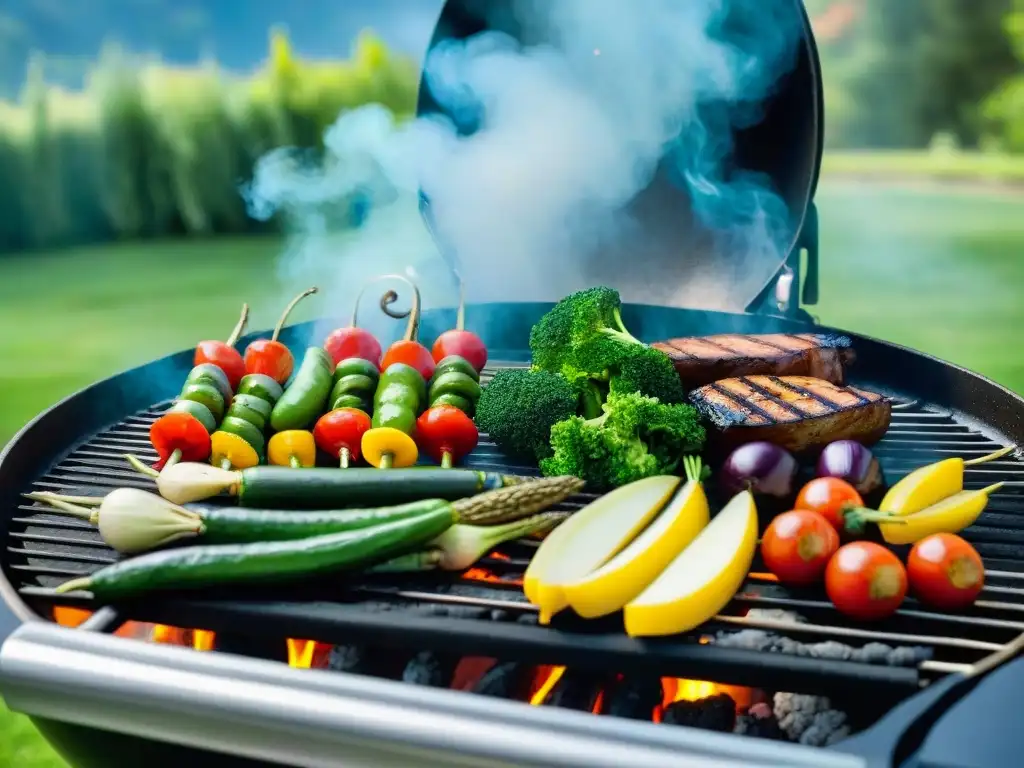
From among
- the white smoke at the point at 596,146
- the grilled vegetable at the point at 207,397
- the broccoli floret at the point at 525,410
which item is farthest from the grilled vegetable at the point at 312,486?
the white smoke at the point at 596,146

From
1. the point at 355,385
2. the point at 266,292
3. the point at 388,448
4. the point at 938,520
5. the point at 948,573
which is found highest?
the point at 266,292

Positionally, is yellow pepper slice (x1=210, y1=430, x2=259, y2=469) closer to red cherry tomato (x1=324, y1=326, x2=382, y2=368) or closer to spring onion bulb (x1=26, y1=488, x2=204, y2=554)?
spring onion bulb (x1=26, y1=488, x2=204, y2=554)

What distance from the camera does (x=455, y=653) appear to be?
186 centimetres

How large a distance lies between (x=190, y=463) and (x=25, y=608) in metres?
0.66

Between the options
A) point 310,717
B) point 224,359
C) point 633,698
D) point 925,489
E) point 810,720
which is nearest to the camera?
point 310,717

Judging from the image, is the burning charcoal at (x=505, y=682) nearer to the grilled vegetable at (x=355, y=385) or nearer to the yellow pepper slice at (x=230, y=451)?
the yellow pepper slice at (x=230, y=451)

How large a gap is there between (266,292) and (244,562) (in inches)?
377

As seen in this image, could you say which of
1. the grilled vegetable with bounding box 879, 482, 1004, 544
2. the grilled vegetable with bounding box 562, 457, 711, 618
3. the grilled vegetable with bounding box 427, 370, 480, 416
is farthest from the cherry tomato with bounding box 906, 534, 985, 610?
the grilled vegetable with bounding box 427, 370, 480, 416

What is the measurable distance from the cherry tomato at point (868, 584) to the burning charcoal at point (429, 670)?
83 cm

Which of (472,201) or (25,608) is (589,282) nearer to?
(472,201)

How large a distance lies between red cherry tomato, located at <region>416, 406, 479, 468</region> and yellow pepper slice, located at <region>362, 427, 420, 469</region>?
0.29 feet

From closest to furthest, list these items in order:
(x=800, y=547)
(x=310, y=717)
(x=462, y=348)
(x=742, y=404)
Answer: (x=310, y=717) < (x=800, y=547) < (x=742, y=404) < (x=462, y=348)

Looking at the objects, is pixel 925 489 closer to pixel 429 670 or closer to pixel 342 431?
pixel 429 670

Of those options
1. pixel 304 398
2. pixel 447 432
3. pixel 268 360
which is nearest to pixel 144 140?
pixel 268 360
